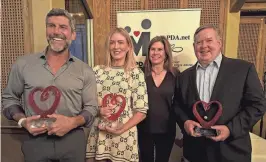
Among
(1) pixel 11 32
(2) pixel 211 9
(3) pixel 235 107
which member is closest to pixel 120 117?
(3) pixel 235 107

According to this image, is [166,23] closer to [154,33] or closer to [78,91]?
[154,33]

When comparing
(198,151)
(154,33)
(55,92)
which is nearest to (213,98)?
(198,151)

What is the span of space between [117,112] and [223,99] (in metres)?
0.76

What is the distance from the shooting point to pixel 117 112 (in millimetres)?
1558

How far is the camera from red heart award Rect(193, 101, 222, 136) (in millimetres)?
1327

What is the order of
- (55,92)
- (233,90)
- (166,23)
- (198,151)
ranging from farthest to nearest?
(166,23) → (198,151) → (233,90) → (55,92)

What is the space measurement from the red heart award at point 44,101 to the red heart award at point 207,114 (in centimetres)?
92

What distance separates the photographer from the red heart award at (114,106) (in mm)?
1555

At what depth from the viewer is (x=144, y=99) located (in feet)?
5.38

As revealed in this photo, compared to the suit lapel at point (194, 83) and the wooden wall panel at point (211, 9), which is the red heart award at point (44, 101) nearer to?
the suit lapel at point (194, 83)

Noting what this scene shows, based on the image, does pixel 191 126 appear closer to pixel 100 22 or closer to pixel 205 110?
pixel 205 110

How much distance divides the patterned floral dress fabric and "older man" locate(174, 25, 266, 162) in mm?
379

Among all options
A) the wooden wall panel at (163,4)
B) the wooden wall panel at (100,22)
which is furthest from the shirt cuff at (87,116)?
the wooden wall panel at (163,4)

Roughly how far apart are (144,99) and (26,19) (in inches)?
64.9
